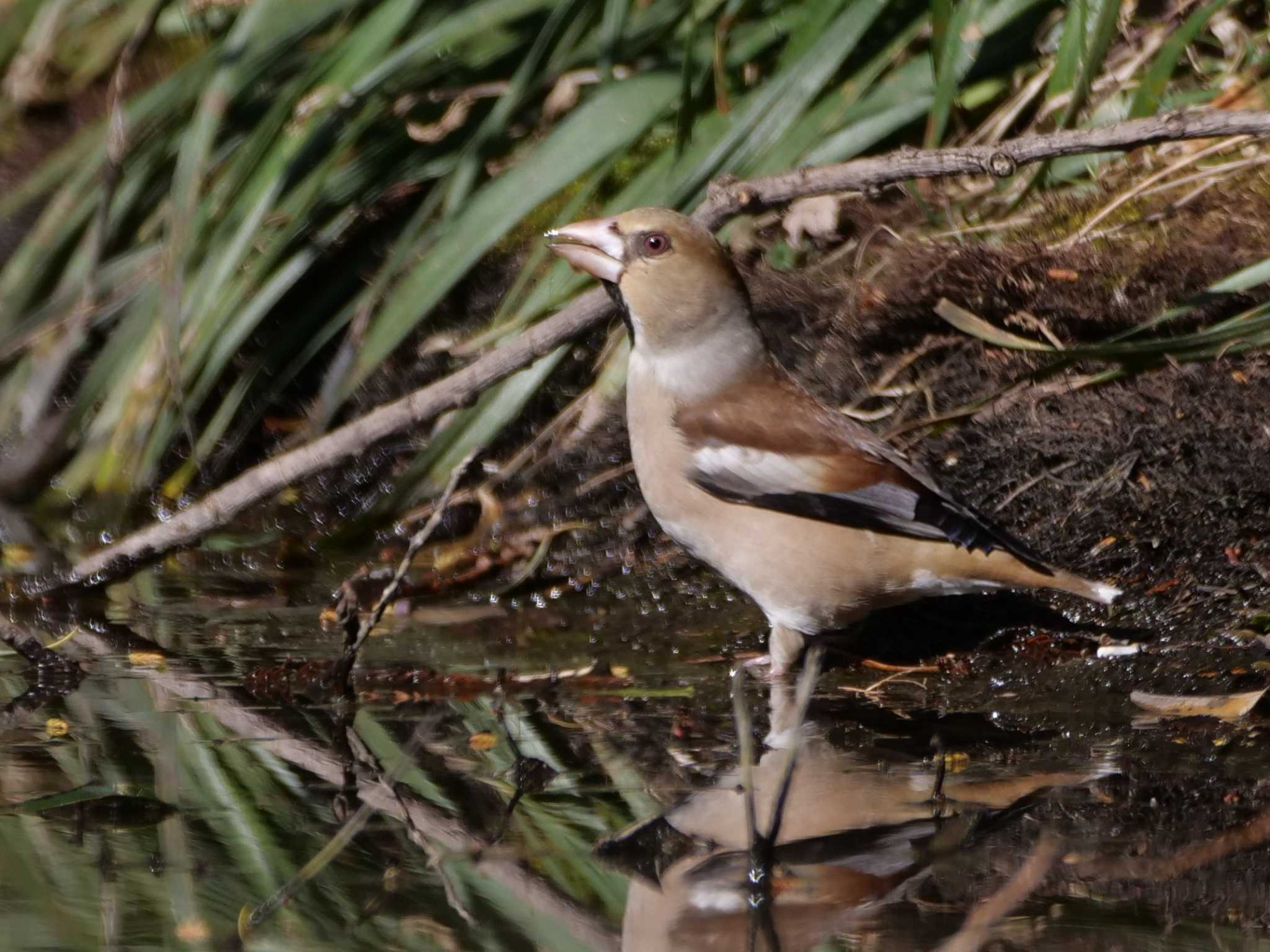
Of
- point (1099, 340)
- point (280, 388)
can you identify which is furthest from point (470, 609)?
point (1099, 340)

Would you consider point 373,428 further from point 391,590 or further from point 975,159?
point 975,159

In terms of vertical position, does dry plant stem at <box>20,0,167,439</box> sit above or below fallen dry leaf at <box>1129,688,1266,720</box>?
above

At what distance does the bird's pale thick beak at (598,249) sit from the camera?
3.95 m

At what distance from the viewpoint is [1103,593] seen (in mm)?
3578

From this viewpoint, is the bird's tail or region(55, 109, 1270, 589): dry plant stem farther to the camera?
region(55, 109, 1270, 589): dry plant stem

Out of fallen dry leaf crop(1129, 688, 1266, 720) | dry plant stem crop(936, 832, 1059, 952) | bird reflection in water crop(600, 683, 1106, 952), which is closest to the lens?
dry plant stem crop(936, 832, 1059, 952)

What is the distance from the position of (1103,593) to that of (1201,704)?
50 centimetres

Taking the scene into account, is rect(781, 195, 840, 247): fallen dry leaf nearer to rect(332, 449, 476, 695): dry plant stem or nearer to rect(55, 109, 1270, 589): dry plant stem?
rect(55, 109, 1270, 589): dry plant stem

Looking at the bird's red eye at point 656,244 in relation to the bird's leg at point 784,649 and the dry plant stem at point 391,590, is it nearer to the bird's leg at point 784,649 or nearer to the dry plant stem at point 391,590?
the dry plant stem at point 391,590

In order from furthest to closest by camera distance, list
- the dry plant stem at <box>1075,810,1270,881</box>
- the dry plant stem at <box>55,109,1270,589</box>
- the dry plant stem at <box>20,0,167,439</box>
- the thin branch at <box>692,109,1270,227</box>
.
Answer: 1. the dry plant stem at <box>20,0,167,439</box>
2. the dry plant stem at <box>55,109,1270,589</box>
3. the thin branch at <box>692,109,1270,227</box>
4. the dry plant stem at <box>1075,810,1270,881</box>

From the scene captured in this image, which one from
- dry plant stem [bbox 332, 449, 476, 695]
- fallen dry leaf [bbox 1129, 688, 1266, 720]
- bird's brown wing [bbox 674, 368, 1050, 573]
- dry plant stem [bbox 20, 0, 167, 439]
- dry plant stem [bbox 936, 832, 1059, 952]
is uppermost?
dry plant stem [bbox 20, 0, 167, 439]

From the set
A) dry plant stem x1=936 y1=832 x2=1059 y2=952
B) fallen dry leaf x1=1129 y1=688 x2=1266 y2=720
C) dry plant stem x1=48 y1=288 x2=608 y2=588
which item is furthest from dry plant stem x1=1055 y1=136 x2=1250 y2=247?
dry plant stem x1=936 y1=832 x2=1059 y2=952

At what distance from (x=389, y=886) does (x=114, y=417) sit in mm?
2987

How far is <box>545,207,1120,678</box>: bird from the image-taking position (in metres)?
3.62
